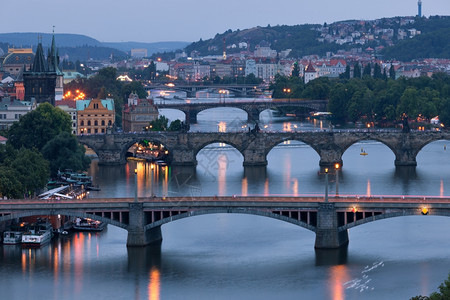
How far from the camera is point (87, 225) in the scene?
188 feet

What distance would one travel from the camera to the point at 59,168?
7331cm

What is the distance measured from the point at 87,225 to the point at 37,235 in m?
4.04

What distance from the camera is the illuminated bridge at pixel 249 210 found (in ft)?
169

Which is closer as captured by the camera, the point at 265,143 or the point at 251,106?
the point at 265,143

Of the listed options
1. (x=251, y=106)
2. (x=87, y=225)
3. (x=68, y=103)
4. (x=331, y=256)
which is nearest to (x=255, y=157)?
(x=68, y=103)

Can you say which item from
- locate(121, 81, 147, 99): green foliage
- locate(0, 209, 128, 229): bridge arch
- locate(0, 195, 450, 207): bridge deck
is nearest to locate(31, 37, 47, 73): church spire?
locate(121, 81, 147, 99): green foliage

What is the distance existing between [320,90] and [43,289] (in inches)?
3504

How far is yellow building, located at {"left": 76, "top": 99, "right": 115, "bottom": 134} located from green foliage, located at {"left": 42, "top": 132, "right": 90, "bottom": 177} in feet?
59.4

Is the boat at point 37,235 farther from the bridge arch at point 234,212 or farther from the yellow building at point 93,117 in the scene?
the yellow building at point 93,117

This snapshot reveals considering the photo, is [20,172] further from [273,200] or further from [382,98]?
[382,98]

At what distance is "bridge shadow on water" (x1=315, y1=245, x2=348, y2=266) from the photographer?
1977 inches

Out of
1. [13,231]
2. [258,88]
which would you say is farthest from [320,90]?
[13,231]

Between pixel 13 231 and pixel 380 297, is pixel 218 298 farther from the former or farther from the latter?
pixel 13 231

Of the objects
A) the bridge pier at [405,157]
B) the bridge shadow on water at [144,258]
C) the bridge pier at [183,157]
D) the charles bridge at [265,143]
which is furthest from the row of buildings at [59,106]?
the bridge shadow on water at [144,258]
